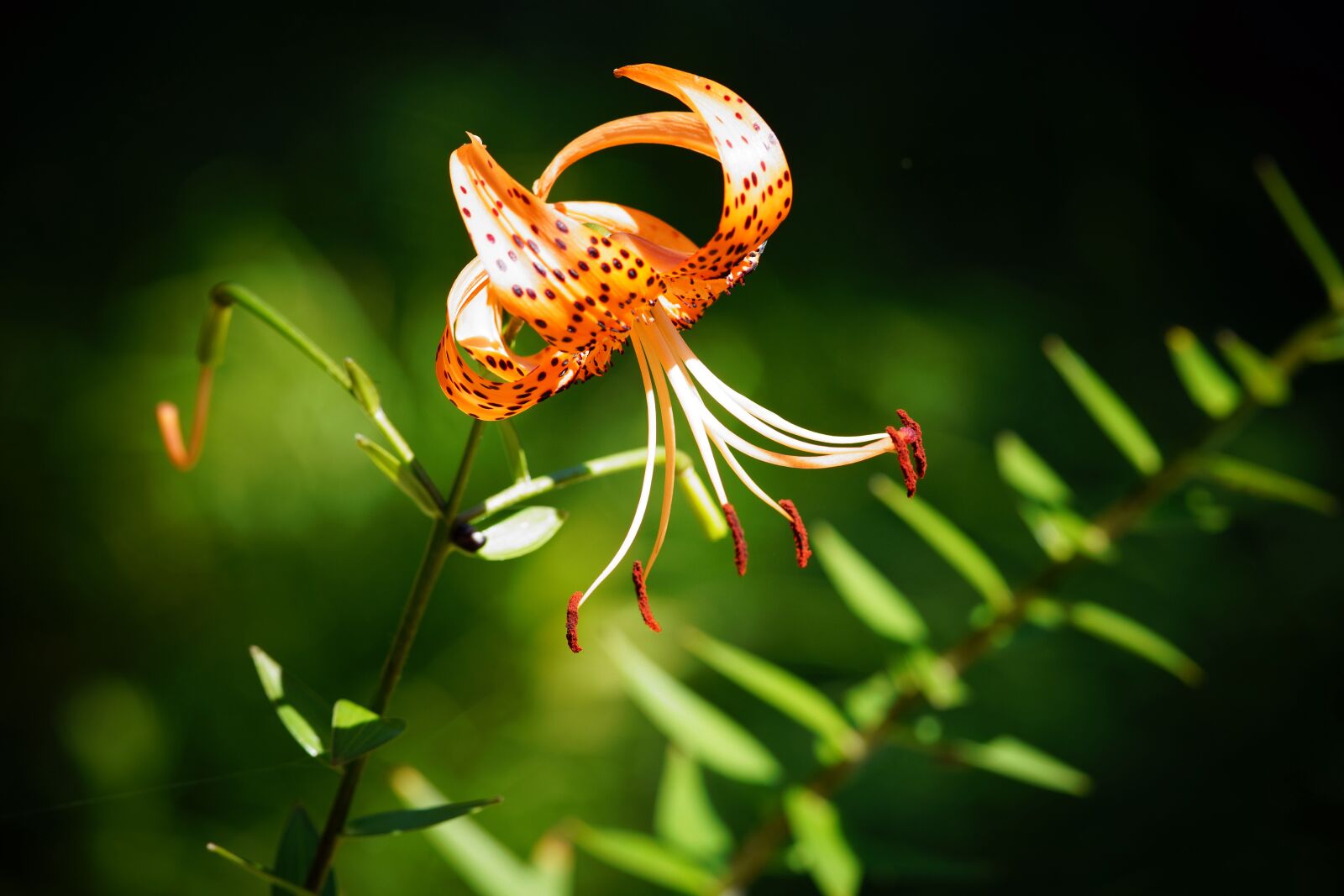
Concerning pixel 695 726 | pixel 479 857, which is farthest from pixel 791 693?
pixel 479 857

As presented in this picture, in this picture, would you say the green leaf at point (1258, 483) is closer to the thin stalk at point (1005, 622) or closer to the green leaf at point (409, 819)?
the thin stalk at point (1005, 622)

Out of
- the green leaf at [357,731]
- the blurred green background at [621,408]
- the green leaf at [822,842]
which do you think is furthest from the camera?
the blurred green background at [621,408]

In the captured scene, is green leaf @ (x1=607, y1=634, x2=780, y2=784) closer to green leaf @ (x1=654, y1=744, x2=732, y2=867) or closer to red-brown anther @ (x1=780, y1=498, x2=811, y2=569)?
green leaf @ (x1=654, y1=744, x2=732, y2=867)

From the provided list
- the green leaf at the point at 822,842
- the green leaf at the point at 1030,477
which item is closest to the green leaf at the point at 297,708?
the green leaf at the point at 822,842

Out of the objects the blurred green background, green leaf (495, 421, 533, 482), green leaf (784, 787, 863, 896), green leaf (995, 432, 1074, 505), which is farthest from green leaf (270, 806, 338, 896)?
the blurred green background

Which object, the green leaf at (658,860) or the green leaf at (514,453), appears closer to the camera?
the green leaf at (514,453)

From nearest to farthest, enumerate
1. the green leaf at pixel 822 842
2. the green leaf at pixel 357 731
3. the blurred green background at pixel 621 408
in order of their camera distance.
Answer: the green leaf at pixel 357 731, the green leaf at pixel 822 842, the blurred green background at pixel 621 408

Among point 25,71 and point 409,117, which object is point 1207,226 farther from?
point 25,71
